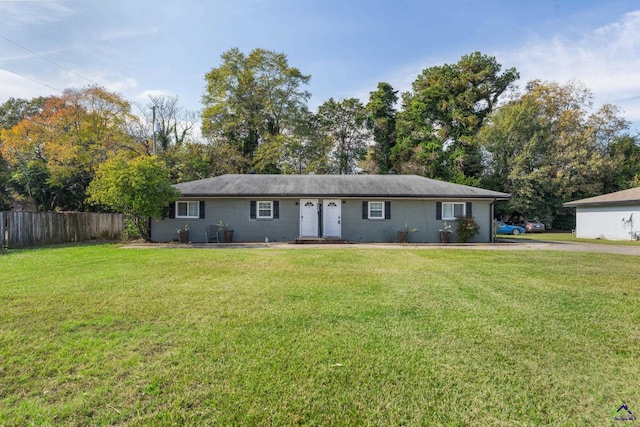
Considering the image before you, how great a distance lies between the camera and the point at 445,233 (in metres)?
15.5

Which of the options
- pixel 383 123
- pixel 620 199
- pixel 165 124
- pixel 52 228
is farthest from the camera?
pixel 383 123

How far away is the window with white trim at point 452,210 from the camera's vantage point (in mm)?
15984

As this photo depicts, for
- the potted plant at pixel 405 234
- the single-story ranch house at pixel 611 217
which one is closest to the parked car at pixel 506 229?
the single-story ranch house at pixel 611 217

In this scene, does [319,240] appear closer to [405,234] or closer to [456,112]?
[405,234]

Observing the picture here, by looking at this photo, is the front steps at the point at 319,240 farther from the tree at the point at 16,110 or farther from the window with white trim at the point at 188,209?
the tree at the point at 16,110

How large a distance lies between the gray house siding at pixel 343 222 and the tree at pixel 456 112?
13.9 metres

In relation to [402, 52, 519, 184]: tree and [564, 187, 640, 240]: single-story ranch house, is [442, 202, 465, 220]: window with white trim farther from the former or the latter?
[402, 52, 519, 184]: tree

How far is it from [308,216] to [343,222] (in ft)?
5.68

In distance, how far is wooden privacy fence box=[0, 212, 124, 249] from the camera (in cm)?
1266

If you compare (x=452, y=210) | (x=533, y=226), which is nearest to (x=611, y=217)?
(x=533, y=226)

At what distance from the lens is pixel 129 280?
6.62 metres

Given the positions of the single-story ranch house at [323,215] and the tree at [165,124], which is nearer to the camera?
the single-story ranch house at [323,215]

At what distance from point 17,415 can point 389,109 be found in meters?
31.6

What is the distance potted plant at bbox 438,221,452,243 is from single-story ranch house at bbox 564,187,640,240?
35.2 feet
